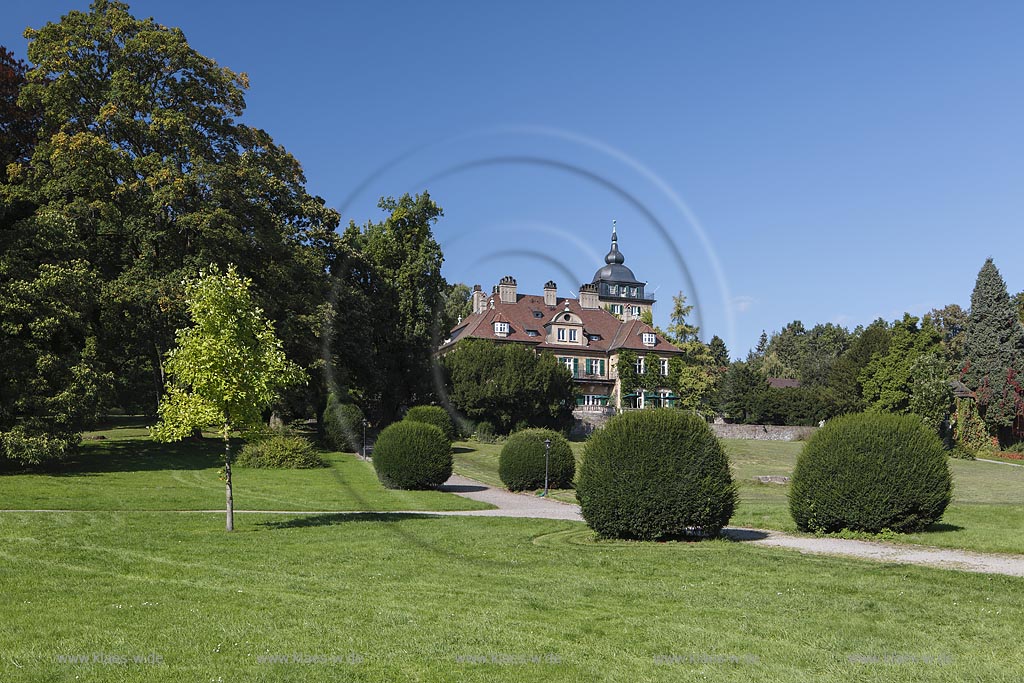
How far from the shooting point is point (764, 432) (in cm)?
7562

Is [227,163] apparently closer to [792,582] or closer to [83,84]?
[83,84]

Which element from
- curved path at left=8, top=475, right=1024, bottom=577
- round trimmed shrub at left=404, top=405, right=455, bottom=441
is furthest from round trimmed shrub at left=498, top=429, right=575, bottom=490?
round trimmed shrub at left=404, top=405, right=455, bottom=441

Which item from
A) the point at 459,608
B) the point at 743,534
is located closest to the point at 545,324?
the point at 743,534

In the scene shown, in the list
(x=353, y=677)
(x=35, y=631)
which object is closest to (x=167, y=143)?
(x=35, y=631)

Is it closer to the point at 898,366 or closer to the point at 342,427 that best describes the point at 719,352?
→ the point at 898,366

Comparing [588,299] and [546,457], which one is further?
[588,299]

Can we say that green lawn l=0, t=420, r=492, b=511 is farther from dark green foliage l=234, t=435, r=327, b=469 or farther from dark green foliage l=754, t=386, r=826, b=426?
dark green foliage l=754, t=386, r=826, b=426

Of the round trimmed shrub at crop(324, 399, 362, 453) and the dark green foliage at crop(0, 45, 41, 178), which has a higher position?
the dark green foliage at crop(0, 45, 41, 178)

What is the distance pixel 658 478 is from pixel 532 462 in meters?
14.5

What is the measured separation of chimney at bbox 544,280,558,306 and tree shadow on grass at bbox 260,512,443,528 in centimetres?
6330

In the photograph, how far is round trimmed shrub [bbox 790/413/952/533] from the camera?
18812 mm

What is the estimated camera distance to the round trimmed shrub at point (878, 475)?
18812 millimetres

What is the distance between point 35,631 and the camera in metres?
9.77

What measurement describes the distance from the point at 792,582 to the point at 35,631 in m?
10.4
